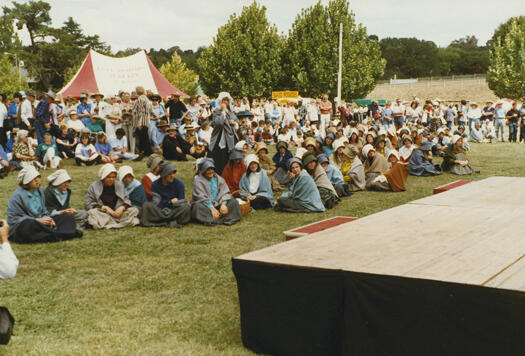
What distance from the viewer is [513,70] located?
4225 centimetres

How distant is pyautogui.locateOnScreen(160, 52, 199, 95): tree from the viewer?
52138 millimetres

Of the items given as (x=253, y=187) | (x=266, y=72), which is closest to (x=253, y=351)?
(x=253, y=187)

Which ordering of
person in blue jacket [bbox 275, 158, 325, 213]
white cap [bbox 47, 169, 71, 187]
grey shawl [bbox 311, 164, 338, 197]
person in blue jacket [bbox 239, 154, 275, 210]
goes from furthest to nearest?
grey shawl [bbox 311, 164, 338, 197], person in blue jacket [bbox 239, 154, 275, 210], person in blue jacket [bbox 275, 158, 325, 213], white cap [bbox 47, 169, 71, 187]

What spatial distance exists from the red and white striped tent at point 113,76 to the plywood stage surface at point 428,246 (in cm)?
1674

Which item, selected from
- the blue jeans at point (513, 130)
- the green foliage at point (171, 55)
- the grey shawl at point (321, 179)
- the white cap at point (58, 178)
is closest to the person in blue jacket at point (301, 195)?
the grey shawl at point (321, 179)

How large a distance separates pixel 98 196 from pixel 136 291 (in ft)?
10.0

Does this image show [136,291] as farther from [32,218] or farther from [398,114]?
[398,114]

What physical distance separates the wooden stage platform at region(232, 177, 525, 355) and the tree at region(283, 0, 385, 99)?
33.6 metres

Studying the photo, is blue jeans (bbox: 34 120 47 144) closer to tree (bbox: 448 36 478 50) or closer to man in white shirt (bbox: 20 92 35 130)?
man in white shirt (bbox: 20 92 35 130)

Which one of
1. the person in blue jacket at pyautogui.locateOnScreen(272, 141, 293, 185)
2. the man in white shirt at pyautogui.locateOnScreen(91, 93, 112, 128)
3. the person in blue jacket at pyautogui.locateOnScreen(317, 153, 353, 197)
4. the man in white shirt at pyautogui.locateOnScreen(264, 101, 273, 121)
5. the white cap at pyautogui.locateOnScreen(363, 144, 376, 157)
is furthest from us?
the man in white shirt at pyautogui.locateOnScreen(264, 101, 273, 121)

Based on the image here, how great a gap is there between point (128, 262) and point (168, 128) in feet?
27.2

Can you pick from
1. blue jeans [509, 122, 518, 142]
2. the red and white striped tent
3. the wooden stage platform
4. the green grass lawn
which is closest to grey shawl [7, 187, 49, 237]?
the green grass lawn

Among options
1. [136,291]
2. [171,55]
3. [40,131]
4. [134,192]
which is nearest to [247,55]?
[40,131]

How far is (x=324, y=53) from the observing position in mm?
36531
